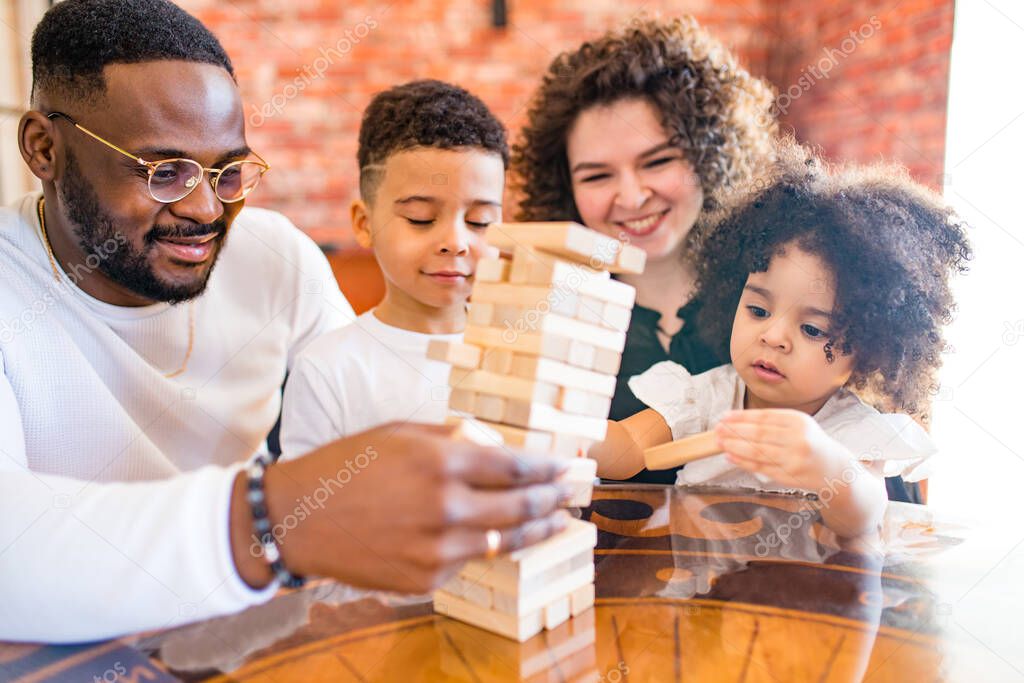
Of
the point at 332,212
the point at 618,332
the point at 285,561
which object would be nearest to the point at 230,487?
the point at 285,561

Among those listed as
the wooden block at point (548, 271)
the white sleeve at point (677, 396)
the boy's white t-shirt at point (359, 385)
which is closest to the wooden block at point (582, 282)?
the wooden block at point (548, 271)

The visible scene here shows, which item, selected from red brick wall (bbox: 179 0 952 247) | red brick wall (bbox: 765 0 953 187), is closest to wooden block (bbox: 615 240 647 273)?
red brick wall (bbox: 765 0 953 187)

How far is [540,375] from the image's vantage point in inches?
28.5

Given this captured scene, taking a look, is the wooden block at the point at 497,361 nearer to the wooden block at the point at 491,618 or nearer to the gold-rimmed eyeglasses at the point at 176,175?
the wooden block at the point at 491,618

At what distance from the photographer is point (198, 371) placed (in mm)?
1309

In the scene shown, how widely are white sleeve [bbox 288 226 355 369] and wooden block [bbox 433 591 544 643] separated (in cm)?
77

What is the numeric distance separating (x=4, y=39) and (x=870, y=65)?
267 cm

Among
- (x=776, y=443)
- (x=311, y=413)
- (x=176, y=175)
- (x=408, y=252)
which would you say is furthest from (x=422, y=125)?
(x=776, y=443)

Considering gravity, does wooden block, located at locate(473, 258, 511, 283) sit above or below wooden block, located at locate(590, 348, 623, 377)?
above

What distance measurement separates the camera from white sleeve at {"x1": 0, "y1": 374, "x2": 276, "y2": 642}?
0.67 m

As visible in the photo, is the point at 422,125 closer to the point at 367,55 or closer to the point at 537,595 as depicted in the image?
the point at 537,595

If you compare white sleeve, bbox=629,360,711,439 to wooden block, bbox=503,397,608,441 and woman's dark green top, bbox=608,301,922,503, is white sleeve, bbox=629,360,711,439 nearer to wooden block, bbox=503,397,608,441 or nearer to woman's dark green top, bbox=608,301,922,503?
woman's dark green top, bbox=608,301,922,503

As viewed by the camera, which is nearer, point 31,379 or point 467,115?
point 31,379

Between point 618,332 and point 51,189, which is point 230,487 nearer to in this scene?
point 618,332
